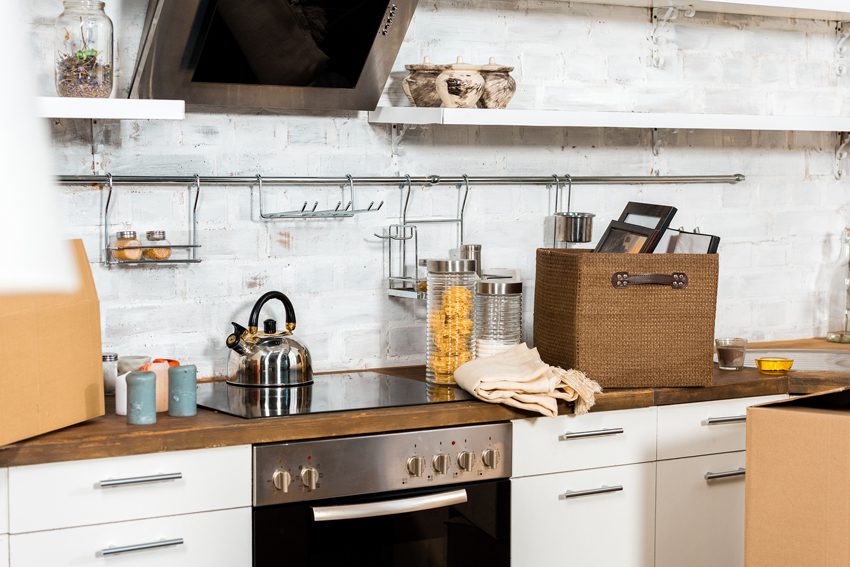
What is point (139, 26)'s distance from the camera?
8.30 feet

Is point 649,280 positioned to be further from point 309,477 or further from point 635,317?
point 309,477

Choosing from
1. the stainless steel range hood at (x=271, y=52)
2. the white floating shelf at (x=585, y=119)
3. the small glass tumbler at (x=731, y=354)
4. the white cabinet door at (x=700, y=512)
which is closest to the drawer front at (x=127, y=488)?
the stainless steel range hood at (x=271, y=52)

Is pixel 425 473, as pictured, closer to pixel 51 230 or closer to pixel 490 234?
pixel 490 234

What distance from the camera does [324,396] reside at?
240 cm

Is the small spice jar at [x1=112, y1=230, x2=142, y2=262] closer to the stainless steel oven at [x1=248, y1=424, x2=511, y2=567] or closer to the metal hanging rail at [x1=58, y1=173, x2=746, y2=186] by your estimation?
the metal hanging rail at [x1=58, y1=173, x2=746, y2=186]

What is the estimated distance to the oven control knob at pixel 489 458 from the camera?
2.33 metres

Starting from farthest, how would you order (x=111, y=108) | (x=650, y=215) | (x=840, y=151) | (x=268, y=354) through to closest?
(x=840, y=151)
(x=650, y=215)
(x=268, y=354)
(x=111, y=108)

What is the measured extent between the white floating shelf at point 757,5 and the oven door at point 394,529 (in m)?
1.62

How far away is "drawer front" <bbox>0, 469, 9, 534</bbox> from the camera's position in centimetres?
186

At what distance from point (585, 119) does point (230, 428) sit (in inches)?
53.7

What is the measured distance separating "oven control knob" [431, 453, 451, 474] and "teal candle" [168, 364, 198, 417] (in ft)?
1.76

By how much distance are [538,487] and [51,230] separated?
224 centimetres

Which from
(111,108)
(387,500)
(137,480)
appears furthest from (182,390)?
(111,108)

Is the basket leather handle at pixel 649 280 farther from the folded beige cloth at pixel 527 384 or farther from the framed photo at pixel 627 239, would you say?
the folded beige cloth at pixel 527 384
